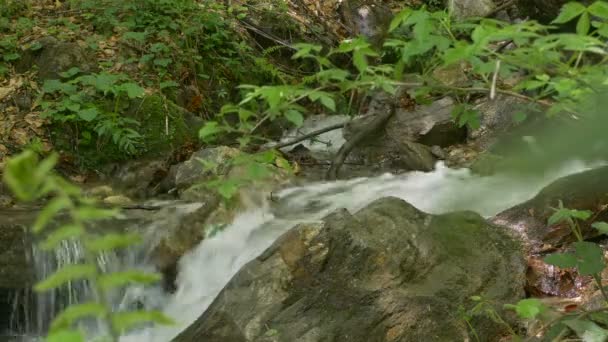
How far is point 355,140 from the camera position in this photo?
7.00 m

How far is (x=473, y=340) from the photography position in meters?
3.53

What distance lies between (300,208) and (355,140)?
4.74 feet

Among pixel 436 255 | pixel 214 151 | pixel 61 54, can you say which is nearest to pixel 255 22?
pixel 61 54

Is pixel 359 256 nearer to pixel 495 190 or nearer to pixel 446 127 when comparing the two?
pixel 495 190

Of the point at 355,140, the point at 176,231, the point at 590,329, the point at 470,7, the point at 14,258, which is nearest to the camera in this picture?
the point at 590,329

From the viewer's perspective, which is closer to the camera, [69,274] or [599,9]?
[69,274]

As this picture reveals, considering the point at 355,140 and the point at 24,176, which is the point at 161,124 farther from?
the point at 24,176

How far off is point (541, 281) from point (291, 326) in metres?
1.64

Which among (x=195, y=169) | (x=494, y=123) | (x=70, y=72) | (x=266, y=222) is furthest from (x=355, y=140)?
(x=70, y=72)

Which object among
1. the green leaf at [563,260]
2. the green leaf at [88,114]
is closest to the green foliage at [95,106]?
the green leaf at [88,114]

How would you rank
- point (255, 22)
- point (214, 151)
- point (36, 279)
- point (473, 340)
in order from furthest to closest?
1. point (255, 22)
2. point (214, 151)
3. point (36, 279)
4. point (473, 340)

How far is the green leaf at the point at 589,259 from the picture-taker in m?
2.43

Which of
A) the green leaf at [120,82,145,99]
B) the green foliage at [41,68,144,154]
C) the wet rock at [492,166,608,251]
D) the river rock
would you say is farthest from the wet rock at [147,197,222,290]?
the wet rock at [492,166,608,251]

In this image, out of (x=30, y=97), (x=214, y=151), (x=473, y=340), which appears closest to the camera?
(x=473, y=340)
